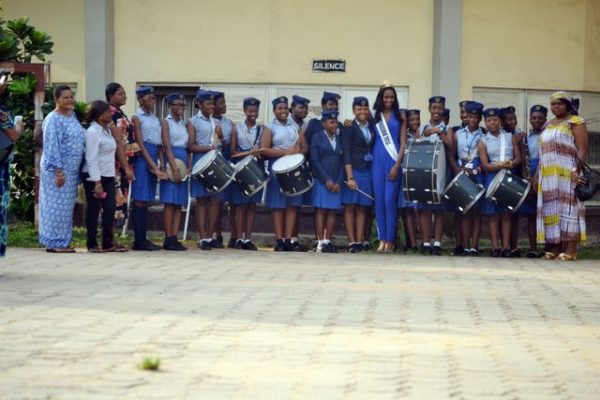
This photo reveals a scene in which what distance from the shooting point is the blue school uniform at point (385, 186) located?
1609 centimetres

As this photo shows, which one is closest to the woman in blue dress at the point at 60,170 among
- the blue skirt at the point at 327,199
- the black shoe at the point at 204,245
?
the black shoe at the point at 204,245

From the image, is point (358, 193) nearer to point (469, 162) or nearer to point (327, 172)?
point (327, 172)

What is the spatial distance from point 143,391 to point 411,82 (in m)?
14.3

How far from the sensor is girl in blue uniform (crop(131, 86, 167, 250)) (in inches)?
602

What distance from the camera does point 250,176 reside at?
1563cm

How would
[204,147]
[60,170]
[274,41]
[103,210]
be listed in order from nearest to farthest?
[60,170], [103,210], [204,147], [274,41]

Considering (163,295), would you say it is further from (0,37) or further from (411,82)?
(411,82)

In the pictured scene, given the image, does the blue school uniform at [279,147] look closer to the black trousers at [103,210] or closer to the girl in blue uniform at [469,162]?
the girl in blue uniform at [469,162]

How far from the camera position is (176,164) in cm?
1560

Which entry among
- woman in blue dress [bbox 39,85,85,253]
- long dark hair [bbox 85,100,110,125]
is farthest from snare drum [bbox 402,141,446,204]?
woman in blue dress [bbox 39,85,85,253]

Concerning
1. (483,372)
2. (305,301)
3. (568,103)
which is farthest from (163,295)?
(568,103)

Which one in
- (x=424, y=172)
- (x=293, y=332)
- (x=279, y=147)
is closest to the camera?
(x=293, y=332)

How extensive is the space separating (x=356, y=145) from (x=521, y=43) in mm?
4993

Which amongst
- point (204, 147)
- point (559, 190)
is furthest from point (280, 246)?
point (559, 190)
